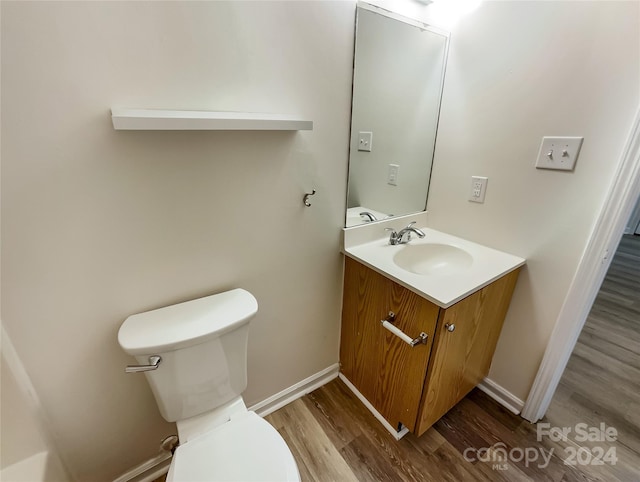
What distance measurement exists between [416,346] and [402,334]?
0.07 m

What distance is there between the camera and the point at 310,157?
1179mm

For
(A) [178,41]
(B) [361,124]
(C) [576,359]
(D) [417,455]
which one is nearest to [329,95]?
(B) [361,124]

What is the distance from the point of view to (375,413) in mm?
1495

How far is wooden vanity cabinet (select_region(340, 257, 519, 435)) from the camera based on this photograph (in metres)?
1.12

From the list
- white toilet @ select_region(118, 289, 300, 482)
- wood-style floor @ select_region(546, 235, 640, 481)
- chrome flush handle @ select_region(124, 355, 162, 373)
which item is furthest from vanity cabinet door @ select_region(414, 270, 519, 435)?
chrome flush handle @ select_region(124, 355, 162, 373)

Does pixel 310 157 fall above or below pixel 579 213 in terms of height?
above

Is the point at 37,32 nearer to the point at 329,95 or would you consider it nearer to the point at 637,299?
the point at 329,95

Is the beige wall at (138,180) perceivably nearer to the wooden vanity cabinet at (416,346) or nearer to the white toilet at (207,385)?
the white toilet at (207,385)

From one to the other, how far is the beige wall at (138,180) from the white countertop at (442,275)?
0.28m

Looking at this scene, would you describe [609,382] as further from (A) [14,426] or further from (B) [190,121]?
(A) [14,426]

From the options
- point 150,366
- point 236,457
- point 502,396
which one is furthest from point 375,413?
point 150,366

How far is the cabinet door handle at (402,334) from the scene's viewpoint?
111cm

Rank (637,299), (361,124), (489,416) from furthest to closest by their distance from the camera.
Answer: (637,299)
(489,416)
(361,124)

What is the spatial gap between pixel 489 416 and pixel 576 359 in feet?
2.75
